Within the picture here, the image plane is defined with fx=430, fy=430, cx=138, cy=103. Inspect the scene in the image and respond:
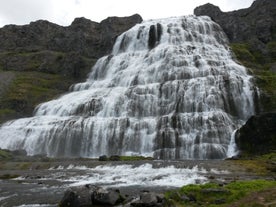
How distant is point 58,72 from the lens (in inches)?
4345

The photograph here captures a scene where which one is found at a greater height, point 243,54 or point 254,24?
point 254,24

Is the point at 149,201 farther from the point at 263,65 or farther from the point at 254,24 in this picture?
the point at 254,24

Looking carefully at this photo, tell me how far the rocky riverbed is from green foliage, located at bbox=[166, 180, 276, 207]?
19.6 ft

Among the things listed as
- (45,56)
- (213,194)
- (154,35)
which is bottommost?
(213,194)

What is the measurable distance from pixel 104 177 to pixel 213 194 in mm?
18266

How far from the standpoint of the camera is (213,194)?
22.5m

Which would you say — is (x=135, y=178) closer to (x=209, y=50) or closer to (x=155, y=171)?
(x=155, y=171)

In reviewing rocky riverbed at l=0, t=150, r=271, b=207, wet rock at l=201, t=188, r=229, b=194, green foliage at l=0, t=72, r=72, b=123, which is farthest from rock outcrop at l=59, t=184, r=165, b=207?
green foliage at l=0, t=72, r=72, b=123

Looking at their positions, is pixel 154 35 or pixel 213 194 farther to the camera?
pixel 154 35

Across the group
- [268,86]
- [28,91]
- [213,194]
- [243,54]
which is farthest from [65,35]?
[213,194]

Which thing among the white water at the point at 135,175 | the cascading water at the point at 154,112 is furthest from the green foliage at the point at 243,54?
the white water at the point at 135,175

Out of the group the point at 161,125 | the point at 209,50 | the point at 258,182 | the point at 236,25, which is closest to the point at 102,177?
the point at 258,182

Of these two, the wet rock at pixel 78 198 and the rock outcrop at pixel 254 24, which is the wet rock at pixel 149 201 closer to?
the wet rock at pixel 78 198

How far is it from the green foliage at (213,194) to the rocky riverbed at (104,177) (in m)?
5.99
